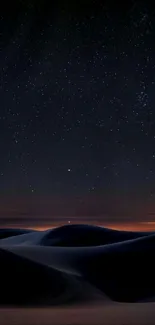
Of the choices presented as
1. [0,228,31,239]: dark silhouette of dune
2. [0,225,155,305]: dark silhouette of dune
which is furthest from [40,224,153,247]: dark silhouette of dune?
[0,225,155,305]: dark silhouette of dune

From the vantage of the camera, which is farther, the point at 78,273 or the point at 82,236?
the point at 82,236

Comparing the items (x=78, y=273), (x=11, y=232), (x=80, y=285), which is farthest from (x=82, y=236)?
(x=80, y=285)

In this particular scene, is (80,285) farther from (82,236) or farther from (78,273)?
(82,236)

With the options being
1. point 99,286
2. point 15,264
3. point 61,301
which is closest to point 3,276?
point 15,264

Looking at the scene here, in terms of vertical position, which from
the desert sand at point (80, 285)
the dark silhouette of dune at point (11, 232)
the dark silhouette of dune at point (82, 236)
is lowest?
the desert sand at point (80, 285)

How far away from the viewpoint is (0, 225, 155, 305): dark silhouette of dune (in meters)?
10.1

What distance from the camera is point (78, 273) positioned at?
13.0m

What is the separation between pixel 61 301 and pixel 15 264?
63.2 inches

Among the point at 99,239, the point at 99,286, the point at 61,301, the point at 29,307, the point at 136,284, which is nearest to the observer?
the point at 29,307

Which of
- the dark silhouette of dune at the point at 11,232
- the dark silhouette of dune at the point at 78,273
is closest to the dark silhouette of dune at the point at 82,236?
the dark silhouette of dune at the point at 11,232

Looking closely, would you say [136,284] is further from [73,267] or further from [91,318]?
[91,318]

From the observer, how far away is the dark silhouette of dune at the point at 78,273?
33.2 feet

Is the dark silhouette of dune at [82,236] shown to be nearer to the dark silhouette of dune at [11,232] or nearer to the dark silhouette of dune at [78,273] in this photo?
the dark silhouette of dune at [11,232]

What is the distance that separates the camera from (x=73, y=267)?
13.7 metres
